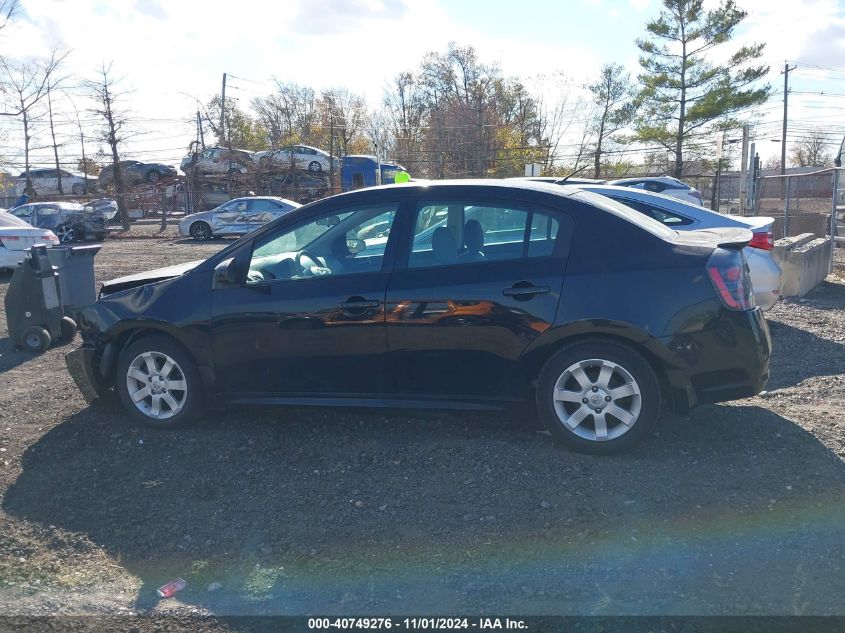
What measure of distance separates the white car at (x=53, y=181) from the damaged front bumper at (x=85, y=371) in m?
39.4

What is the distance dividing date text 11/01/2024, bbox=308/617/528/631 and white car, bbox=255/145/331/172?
102ft

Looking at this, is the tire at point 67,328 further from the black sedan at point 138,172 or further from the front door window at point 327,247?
the black sedan at point 138,172

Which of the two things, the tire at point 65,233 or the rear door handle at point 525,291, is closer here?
the rear door handle at point 525,291

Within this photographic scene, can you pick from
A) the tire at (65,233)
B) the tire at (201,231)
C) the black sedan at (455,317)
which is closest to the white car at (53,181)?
the tire at (65,233)

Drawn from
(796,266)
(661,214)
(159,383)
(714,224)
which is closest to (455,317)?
(159,383)

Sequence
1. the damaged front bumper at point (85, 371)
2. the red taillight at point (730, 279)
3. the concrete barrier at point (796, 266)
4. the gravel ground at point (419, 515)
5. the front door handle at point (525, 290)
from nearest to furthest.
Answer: the gravel ground at point (419, 515) → the red taillight at point (730, 279) → the front door handle at point (525, 290) → the damaged front bumper at point (85, 371) → the concrete barrier at point (796, 266)

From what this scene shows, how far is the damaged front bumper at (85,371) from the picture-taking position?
5.59 meters

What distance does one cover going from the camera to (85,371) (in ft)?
18.4

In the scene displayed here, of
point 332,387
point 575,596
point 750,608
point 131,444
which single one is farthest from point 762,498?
point 131,444

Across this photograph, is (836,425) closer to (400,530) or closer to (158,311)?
(400,530)

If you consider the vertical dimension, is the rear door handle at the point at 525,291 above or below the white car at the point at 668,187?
below

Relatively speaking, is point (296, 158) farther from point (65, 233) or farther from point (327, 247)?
point (327, 247)

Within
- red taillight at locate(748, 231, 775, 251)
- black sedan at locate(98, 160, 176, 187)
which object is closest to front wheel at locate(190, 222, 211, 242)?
black sedan at locate(98, 160, 176, 187)

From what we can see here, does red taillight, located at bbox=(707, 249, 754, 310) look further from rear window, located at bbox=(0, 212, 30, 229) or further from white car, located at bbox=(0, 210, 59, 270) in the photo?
rear window, located at bbox=(0, 212, 30, 229)
